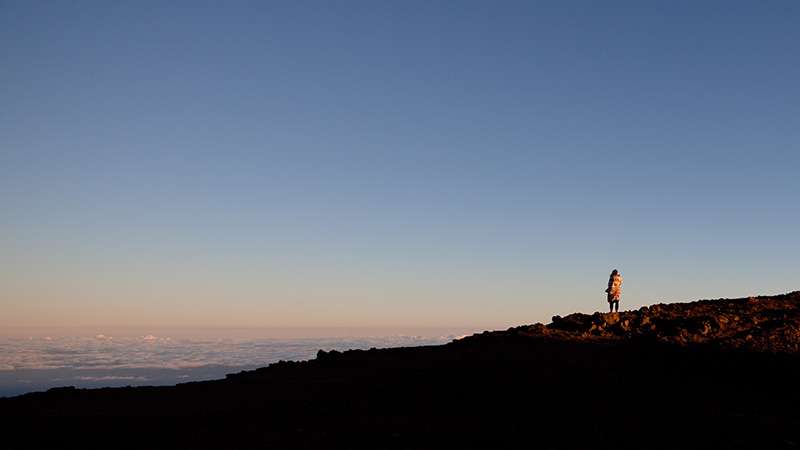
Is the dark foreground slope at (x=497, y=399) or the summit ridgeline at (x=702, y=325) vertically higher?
the summit ridgeline at (x=702, y=325)

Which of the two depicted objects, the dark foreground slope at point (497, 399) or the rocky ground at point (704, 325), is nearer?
the dark foreground slope at point (497, 399)

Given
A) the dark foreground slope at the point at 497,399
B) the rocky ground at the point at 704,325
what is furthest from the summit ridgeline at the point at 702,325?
the dark foreground slope at the point at 497,399

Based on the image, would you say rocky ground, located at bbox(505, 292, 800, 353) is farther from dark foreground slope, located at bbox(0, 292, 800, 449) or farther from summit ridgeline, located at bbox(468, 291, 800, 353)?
dark foreground slope, located at bbox(0, 292, 800, 449)

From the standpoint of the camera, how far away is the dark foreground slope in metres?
18.6

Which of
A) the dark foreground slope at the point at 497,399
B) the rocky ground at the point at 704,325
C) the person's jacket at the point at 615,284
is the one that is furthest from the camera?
the person's jacket at the point at 615,284

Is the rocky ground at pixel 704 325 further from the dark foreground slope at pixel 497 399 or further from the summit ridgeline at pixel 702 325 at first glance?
the dark foreground slope at pixel 497 399

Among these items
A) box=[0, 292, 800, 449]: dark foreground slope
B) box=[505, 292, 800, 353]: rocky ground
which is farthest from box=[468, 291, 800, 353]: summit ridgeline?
box=[0, 292, 800, 449]: dark foreground slope

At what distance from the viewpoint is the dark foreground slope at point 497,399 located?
61.2ft

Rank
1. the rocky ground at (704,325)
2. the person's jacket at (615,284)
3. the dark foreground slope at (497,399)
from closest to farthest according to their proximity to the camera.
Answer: the dark foreground slope at (497,399)
the rocky ground at (704,325)
the person's jacket at (615,284)

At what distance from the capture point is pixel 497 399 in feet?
74.8

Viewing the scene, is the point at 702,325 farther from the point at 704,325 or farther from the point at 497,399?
the point at 497,399

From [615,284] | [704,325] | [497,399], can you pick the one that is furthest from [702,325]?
[497,399]

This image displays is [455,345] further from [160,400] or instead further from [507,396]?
[160,400]

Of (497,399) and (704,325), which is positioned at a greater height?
(704,325)
